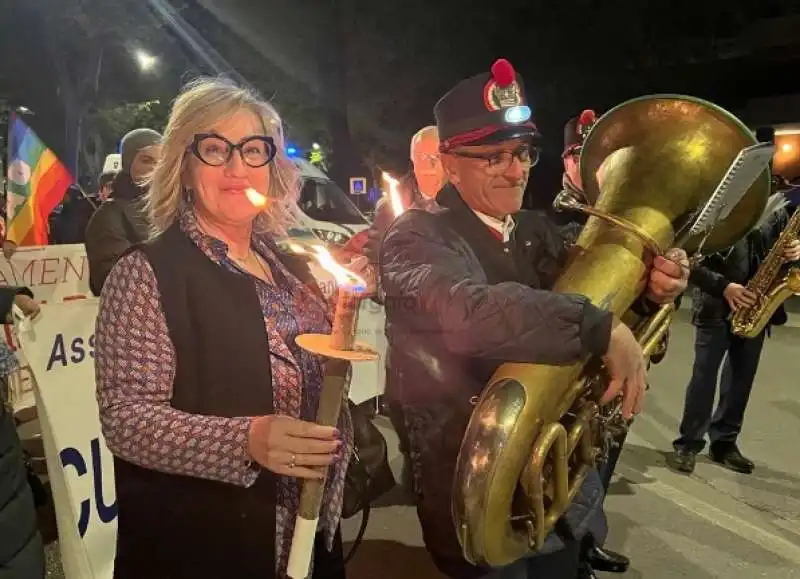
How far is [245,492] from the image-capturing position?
1489 mm

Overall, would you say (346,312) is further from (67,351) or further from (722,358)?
(722,358)

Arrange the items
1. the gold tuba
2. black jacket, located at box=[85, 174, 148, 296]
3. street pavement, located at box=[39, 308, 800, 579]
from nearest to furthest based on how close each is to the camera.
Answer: the gold tuba < street pavement, located at box=[39, 308, 800, 579] < black jacket, located at box=[85, 174, 148, 296]

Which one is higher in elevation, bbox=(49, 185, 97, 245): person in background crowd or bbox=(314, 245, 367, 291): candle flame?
bbox=(314, 245, 367, 291): candle flame

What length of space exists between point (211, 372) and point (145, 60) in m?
20.2

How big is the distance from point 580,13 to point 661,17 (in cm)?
185

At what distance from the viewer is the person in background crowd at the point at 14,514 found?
220 cm

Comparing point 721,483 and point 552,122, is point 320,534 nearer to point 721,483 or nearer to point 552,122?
point 721,483

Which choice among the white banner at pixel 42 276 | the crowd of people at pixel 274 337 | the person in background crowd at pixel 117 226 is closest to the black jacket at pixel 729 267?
the crowd of people at pixel 274 337

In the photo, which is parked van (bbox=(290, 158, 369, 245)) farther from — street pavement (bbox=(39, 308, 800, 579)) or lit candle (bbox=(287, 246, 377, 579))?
lit candle (bbox=(287, 246, 377, 579))

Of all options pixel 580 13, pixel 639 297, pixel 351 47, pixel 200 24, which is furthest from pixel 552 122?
pixel 639 297

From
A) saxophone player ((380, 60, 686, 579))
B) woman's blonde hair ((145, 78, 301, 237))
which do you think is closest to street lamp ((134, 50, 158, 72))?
saxophone player ((380, 60, 686, 579))

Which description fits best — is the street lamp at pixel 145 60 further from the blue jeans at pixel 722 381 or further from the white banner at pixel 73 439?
the blue jeans at pixel 722 381

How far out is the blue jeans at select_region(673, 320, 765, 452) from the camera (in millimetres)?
4699

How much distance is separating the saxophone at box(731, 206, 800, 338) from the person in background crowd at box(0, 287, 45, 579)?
3.66 meters
